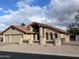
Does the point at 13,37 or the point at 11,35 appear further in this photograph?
the point at 11,35

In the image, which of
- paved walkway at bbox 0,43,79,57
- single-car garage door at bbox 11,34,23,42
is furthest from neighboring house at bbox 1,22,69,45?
paved walkway at bbox 0,43,79,57

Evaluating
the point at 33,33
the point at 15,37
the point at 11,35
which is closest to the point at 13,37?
the point at 15,37

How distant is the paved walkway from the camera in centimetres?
3506

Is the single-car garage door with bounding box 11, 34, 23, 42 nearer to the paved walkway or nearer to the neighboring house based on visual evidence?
the neighboring house

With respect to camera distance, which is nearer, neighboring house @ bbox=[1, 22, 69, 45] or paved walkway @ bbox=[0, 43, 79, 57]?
paved walkway @ bbox=[0, 43, 79, 57]

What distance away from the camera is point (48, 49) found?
39.1 metres

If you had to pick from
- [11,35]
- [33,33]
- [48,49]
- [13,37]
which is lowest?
[48,49]

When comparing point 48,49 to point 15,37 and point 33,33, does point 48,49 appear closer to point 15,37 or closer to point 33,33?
point 33,33

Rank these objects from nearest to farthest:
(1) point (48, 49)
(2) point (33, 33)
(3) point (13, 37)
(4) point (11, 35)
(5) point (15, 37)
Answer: (1) point (48, 49), (2) point (33, 33), (5) point (15, 37), (3) point (13, 37), (4) point (11, 35)

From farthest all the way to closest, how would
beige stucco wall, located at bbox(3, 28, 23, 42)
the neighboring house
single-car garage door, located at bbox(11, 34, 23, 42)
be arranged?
beige stucco wall, located at bbox(3, 28, 23, 42) < single-car garage door, located at bbox(11, 34, 23, 42) < the neighboring house

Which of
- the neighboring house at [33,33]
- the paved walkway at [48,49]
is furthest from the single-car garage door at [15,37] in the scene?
the paved walkway at [48,49]

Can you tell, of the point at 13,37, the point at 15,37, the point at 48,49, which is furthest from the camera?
the point at 13,37

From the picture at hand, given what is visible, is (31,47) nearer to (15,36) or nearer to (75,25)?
(15,36)

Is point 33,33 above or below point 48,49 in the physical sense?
above
